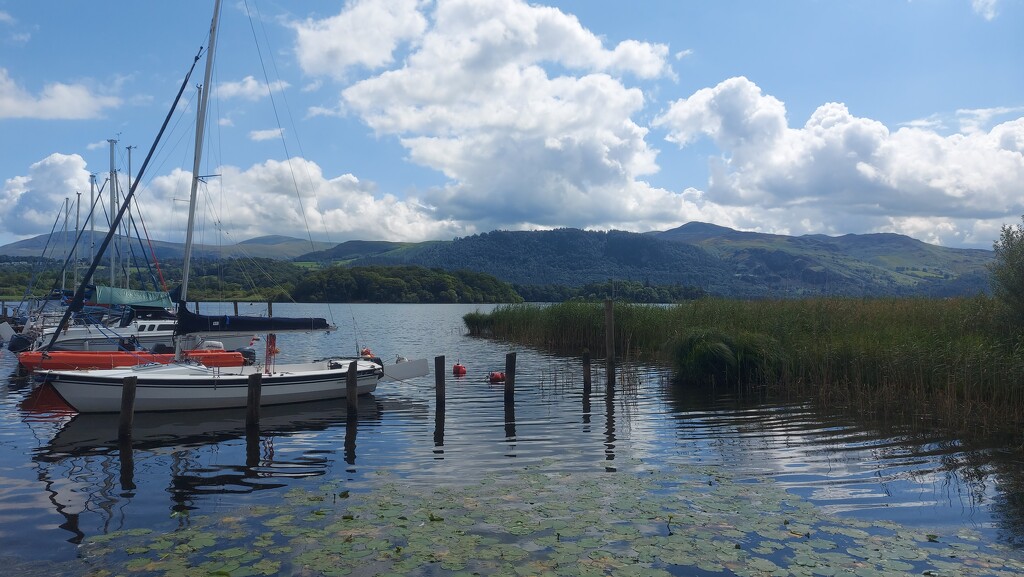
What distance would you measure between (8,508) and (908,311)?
27057 millimetres

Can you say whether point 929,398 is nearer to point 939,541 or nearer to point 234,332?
point 939,541

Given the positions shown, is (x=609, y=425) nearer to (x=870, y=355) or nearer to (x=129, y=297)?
(x=870, y=355)

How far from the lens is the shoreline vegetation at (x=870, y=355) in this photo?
16.8m

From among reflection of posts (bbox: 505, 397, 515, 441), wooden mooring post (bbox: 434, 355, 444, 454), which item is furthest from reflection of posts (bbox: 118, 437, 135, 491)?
reflection of posts (bbox: 505, 397, 515, 441)

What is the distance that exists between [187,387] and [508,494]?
12442mm

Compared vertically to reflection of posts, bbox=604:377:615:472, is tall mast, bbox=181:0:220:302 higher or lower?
higher

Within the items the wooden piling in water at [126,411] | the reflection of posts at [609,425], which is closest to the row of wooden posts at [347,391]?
the wooden piling in water at [126,411]

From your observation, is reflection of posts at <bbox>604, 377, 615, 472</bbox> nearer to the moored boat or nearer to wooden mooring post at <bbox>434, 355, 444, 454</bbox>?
wooden mooring post at <bbox>434, 355, 444, 454</bbox>

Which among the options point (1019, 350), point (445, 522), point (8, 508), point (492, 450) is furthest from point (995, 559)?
point (8, 508)

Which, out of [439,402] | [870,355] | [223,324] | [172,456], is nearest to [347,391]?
[439,402]

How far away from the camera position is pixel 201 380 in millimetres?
19594

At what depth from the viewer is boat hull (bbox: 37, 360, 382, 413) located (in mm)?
18641

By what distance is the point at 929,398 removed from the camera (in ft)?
60.8

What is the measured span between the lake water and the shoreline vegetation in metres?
1.68
